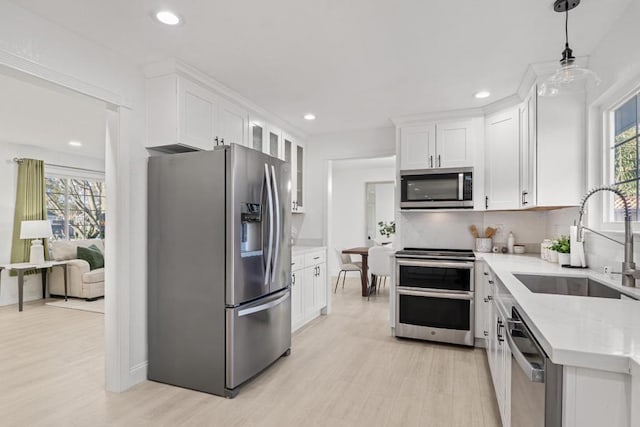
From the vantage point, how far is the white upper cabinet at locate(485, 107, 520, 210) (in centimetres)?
345

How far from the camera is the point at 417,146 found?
3.95m

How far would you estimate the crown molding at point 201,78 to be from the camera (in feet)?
8.71

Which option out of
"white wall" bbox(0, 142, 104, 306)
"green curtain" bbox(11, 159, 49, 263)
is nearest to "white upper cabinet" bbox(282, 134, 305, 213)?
"green curtain" bbox(11, 159, 49, 263)

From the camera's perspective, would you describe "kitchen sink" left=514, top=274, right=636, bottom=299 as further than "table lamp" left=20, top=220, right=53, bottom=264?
No

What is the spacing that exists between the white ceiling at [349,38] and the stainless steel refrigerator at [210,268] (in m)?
0.74

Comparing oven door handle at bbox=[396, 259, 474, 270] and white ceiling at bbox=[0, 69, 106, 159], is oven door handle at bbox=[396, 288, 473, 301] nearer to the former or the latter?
oven door handle at bbox=[396, 259, 474, 270]

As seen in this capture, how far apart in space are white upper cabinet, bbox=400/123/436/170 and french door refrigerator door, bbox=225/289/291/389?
6.64ft

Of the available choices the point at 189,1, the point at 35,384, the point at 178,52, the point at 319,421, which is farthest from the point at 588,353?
the point at 35,384

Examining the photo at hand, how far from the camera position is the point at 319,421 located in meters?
2.18

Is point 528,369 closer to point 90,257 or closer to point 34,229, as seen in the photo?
point 90,257

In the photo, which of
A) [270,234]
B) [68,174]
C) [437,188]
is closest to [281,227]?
[270,234]

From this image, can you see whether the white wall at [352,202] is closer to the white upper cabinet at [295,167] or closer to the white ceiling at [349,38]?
the white upper cabinet at [295,167]

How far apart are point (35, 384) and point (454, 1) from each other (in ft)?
12.9

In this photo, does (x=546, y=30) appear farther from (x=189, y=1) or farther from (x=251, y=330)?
(x=251, y=330)
